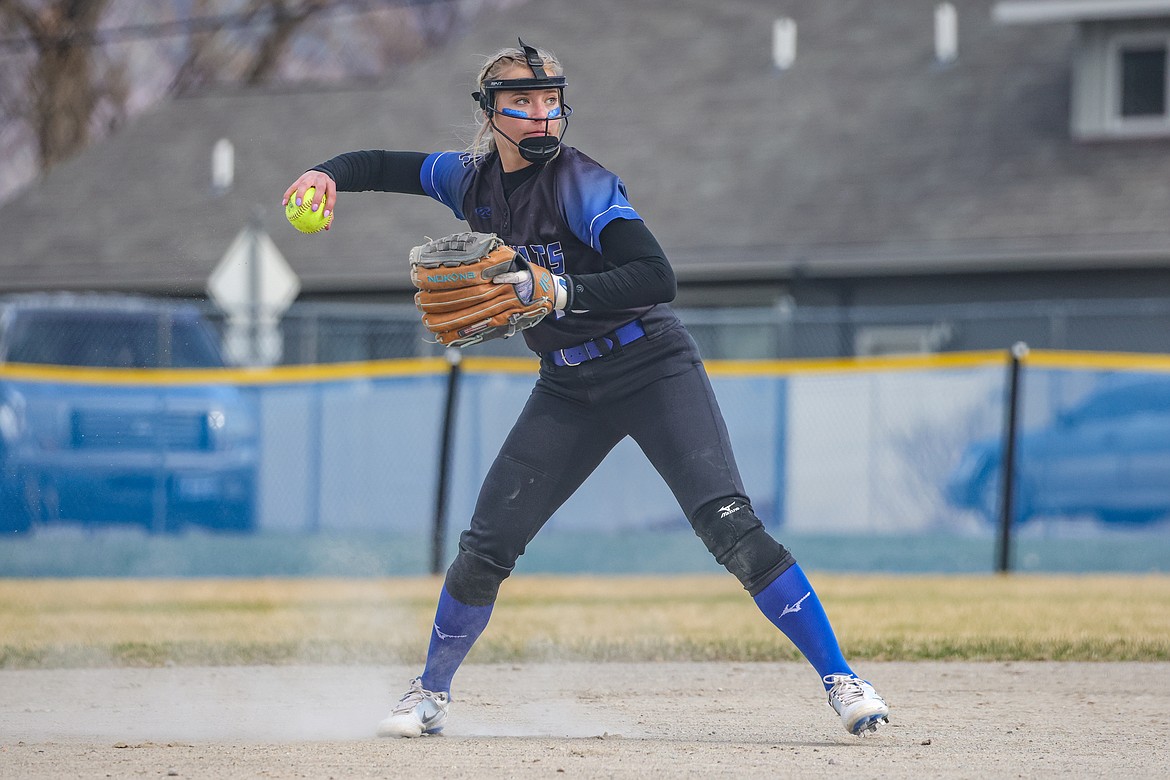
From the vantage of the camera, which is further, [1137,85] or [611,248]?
[1137,85]

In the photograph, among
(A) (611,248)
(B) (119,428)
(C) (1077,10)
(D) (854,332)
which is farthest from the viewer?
(D) (854,332)

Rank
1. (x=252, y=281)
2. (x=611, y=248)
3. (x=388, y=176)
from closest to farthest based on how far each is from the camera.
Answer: (x=611, y=248) < (x=388, y=176) < (x=252, y=281)

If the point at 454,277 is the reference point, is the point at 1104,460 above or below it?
below

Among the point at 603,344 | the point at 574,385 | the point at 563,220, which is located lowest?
the point at 574,385

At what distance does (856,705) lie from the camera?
511 cm

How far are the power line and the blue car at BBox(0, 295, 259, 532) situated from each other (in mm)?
15399

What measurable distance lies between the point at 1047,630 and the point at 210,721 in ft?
14.4

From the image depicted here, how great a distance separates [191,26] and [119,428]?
70.1 feet

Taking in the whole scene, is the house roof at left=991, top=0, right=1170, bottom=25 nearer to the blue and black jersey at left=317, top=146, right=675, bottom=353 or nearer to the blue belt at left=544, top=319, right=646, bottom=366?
the blue and black jersey at left=317, top=146, right=675, bottom=353

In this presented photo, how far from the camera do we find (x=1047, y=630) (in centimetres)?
840

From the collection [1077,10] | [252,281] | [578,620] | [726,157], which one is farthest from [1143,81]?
[578,620]

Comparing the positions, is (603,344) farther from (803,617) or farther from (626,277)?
(803,617)

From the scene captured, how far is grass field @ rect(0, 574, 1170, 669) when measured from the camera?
7859 mm

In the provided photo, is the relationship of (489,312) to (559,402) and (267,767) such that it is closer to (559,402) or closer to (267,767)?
(559,402)
